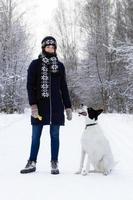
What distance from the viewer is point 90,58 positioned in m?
37.0

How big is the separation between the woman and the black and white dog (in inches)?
18.6

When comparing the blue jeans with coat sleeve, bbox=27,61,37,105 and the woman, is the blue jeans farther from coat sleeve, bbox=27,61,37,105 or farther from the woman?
coat sleeve, bbox=27,61,37,105

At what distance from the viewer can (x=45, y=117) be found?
656 cm

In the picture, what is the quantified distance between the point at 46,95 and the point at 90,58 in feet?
101

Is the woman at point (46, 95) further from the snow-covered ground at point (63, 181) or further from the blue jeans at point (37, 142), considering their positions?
the snow-covered ground at point (63, 181)

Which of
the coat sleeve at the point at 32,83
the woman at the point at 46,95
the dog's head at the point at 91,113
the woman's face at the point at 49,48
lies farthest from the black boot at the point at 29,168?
the woman's face at the point at 49,48

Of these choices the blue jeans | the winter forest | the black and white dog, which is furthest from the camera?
the winter forest

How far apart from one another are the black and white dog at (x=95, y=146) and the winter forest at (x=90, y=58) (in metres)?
16.5

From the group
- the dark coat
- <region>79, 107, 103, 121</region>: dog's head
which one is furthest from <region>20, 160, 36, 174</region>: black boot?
<region>79, 107, 103, 121</region>: dog's head

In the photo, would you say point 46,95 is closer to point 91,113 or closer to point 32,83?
point 32,83

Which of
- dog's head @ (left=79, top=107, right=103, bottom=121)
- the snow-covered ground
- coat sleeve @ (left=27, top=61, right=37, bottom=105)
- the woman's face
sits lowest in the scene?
the snow-covered ground

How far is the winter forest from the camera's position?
29.0m

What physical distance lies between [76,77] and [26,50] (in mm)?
9275

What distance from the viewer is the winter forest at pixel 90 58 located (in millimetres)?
28953
